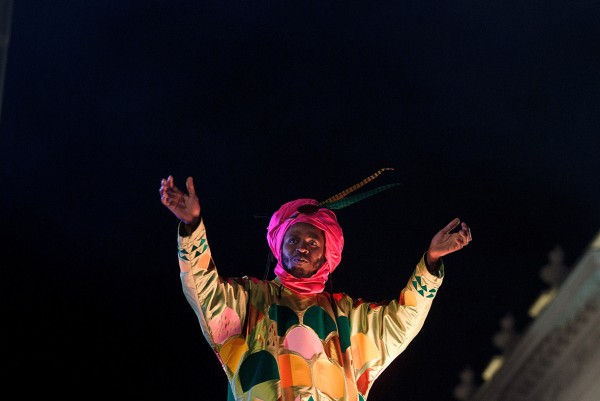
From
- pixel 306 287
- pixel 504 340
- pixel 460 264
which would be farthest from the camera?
pixel 504 340

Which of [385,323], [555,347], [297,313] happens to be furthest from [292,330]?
[555,347]

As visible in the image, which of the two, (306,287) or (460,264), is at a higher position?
(306,287)

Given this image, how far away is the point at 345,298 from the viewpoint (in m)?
4.36

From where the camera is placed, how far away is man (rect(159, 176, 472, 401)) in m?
3.86

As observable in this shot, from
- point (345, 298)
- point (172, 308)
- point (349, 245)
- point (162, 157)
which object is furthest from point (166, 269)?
point (345, 298)

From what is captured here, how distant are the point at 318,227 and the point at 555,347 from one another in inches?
210

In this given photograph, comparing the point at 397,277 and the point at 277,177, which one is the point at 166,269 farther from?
the point at 397,277

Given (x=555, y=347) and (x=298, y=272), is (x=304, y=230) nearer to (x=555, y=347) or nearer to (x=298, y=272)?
(x=298, y=272)

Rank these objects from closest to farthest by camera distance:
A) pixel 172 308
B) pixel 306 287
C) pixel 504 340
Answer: pixel 306 287, pixel 172 308, pixel 504 340

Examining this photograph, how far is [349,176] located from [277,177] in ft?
1.85

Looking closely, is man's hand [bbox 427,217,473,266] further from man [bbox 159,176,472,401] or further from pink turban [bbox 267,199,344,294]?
pink turban [bbox 267,199,344,294]

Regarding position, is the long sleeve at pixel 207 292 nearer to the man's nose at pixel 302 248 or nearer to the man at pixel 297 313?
the man at pixel 297 313

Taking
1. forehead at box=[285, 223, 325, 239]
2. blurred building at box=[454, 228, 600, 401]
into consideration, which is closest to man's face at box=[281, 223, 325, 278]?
forehead at box=[285, 223, 325, 239]

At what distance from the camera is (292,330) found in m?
4.00
